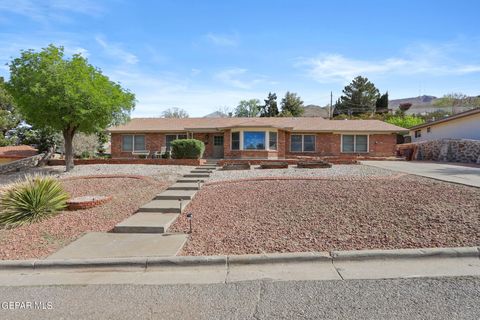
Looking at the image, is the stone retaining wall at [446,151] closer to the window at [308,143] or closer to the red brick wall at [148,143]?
the window at [308,143]

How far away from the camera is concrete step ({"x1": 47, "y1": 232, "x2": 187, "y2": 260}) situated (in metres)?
5.29

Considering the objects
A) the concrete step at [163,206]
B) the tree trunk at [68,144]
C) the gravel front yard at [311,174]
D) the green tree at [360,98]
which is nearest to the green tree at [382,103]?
the green tree at [360,98]

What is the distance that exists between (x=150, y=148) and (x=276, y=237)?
22.2 m

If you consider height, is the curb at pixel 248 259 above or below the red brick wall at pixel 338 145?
below

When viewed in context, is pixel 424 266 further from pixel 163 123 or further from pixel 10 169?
pixel 163 123

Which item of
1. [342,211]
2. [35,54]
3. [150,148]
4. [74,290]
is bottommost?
[74,290]

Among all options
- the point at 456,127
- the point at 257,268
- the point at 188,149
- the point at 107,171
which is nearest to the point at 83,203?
the point at 257,268

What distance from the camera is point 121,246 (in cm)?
574

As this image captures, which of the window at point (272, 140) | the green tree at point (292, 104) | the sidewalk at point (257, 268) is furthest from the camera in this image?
the green tree at point (292, 104)

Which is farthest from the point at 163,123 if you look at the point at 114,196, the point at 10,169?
the point at 114,196

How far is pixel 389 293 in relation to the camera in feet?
12.6

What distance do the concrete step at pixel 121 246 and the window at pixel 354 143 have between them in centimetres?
2238

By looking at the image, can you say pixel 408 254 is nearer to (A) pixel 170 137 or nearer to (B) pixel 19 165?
(B) pixel 19 165

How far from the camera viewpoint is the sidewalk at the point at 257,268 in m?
4.43
